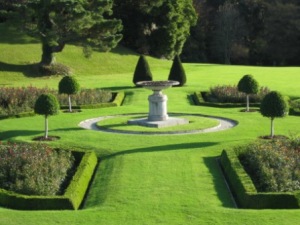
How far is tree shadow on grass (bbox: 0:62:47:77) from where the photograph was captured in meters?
45.6

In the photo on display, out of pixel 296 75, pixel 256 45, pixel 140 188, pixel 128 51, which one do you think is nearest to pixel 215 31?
pixel 256 45

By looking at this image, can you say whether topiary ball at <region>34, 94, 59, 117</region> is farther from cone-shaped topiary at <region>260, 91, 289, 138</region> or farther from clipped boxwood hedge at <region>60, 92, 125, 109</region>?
clipped boxwood hedge at <region>60, 92, 125, 109</region>

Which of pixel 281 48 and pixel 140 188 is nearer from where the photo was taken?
pixel 140 188

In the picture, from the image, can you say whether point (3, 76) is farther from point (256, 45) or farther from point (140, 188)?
point (256, 45)

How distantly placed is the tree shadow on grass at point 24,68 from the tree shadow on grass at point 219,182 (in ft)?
98.3

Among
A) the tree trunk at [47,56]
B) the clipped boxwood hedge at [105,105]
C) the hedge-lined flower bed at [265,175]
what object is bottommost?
the hedge-lined flower bed at [265,175]

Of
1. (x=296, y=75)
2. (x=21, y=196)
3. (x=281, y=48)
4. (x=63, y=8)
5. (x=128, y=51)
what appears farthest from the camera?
(x=281, y=48)

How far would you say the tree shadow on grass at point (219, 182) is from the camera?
14425mm

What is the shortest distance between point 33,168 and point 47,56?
31686mm

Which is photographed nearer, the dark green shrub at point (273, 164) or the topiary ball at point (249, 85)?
the dark green shrub at point (273, 164)

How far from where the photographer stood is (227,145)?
789 inches

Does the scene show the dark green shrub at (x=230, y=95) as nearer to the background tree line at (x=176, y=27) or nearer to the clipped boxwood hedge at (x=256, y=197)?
the background tree line at (x=176, y=27)

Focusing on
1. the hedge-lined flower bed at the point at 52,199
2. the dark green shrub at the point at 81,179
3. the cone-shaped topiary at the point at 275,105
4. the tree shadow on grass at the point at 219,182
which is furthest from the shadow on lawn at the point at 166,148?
the hedge-lined flower bed at the point at 52,199

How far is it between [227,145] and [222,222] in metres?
7.61
